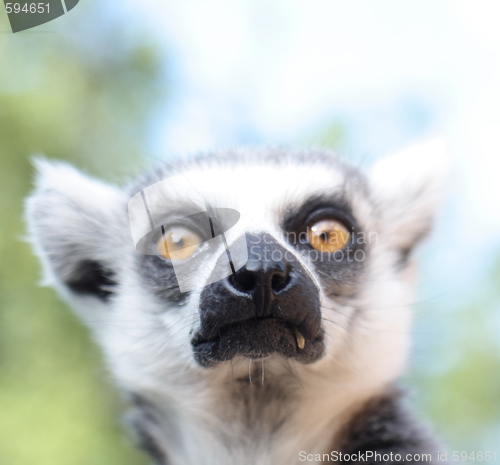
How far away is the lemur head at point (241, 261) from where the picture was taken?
0.65 meters

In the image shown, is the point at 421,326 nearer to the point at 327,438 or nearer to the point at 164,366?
the point at 327,438

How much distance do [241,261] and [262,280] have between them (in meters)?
0.05

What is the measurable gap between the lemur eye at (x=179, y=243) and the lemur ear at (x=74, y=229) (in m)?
0.18

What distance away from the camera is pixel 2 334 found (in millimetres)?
1072

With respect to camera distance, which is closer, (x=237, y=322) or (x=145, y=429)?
(x=237, y=322)

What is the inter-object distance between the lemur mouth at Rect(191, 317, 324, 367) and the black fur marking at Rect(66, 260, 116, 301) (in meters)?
0.34

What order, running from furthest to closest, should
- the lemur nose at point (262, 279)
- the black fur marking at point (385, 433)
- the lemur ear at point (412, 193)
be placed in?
the lemur ear at point (412, 193), the black fur marking at point (385, 433), the lemur nose at point (262, 279)

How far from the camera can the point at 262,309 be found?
2.02ft

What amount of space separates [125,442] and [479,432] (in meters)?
0.81
